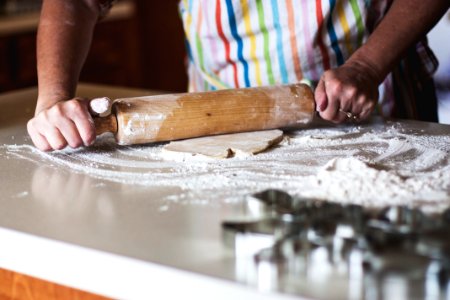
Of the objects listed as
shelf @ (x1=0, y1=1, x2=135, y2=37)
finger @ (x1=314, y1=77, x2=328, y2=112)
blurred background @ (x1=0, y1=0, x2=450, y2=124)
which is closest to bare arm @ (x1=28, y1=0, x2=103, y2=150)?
finger @ (x1=314, y1=77, x2=328, y2=112)

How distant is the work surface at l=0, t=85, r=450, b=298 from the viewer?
0.64m

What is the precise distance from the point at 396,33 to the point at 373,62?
0.25ft

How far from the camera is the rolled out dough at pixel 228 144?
38.6 inches

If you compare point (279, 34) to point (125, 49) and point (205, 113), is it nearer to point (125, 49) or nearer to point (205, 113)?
point (205, 113)

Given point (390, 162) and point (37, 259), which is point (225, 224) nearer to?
point (37, 259)

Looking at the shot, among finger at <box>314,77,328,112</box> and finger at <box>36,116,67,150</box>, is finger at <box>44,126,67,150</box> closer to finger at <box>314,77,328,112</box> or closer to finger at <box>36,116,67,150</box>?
finger at <box>36,116,67,150</box>

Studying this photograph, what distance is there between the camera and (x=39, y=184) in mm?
882

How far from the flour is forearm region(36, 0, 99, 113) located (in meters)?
0.11

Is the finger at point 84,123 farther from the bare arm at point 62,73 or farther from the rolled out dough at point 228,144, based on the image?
the rolled out dough at point 228,144

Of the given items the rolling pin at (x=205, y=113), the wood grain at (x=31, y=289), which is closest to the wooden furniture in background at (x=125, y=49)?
the rolling pin at (x=205, y=113)

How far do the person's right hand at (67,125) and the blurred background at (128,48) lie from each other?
0.88m

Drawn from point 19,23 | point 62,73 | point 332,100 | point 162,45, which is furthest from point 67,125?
point 162,45

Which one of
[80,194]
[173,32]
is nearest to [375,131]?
[80,194]

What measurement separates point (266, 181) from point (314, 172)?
7cm
